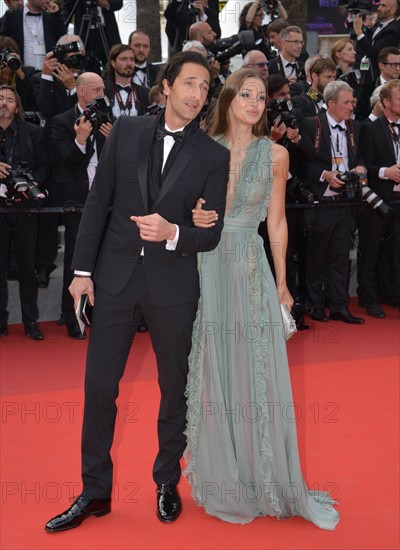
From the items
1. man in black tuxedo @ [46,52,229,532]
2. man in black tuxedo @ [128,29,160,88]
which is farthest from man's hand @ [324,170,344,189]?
man in black tuxedo @ [46,52,229,532]

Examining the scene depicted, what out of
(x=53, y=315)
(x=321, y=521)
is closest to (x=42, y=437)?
(x=321, y=521)

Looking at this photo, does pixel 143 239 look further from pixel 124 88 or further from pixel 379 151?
pixel 379 151

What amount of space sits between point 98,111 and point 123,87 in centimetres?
97

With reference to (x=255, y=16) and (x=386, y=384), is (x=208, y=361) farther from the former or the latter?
(x=255, y=16)

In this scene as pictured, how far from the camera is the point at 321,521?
3.20 meters

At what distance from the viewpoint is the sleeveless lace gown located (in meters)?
3.20

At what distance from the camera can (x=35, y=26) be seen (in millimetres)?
7277

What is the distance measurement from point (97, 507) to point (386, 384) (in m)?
2.28

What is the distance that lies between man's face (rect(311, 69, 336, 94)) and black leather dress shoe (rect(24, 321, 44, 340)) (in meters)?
2.94

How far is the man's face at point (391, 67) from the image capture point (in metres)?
7.27

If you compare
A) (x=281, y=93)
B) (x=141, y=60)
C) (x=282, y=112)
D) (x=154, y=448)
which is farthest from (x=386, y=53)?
(x=154, y=448)

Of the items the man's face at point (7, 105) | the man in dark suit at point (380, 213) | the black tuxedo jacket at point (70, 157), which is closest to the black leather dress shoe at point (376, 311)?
the man in dark suit at point (380, 213)

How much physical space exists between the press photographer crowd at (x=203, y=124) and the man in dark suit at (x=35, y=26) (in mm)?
10

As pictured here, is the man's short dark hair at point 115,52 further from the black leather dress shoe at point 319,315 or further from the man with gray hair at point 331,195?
the black leather dress shoe at point 319,315
